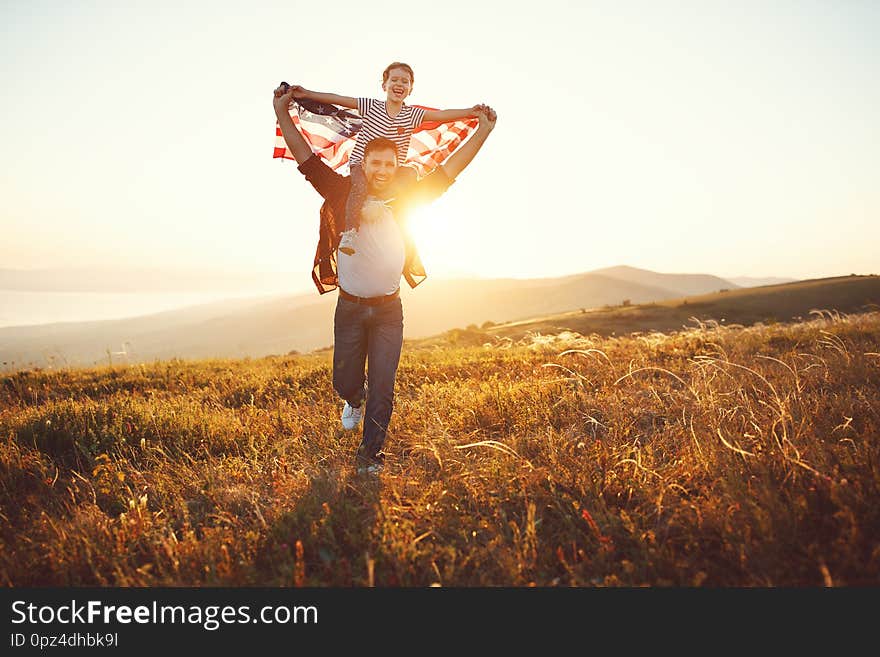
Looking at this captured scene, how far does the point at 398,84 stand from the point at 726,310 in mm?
35897

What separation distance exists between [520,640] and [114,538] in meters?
2.62

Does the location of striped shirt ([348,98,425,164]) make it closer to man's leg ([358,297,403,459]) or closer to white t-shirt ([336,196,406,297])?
white t-shirt ([336,196,406,297])

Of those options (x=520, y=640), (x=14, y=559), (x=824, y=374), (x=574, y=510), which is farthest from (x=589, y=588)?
(x=824, y=374)

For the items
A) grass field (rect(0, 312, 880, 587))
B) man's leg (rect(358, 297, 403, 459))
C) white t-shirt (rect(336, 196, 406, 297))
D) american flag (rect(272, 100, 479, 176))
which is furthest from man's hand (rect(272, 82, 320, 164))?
grass field (rect(0, 312, 880, 587))

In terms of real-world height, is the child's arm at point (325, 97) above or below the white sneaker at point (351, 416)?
above

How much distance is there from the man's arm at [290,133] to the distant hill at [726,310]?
1761 centimetres

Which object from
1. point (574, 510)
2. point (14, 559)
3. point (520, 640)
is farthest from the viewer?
point (574, 510)

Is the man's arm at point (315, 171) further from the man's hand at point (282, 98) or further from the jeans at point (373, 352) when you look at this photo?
the jeans at point (373, 352)

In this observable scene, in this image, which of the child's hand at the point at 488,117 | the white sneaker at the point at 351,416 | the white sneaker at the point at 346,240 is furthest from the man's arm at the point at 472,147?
the white sneaker at the point at 351,416

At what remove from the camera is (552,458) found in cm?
379

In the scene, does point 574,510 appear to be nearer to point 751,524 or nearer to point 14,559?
point 751,524

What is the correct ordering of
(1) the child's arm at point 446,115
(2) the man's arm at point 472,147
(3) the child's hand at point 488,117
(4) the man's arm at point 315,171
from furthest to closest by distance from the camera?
(1) the child's arm at point 446,115, (3) the child's hand at point 488,117, (2) the man's arm at point 472,147, (4) the man's arm at point 315,171

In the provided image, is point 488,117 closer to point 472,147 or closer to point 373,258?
point 472,147

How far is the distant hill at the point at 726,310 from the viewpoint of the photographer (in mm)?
26250
